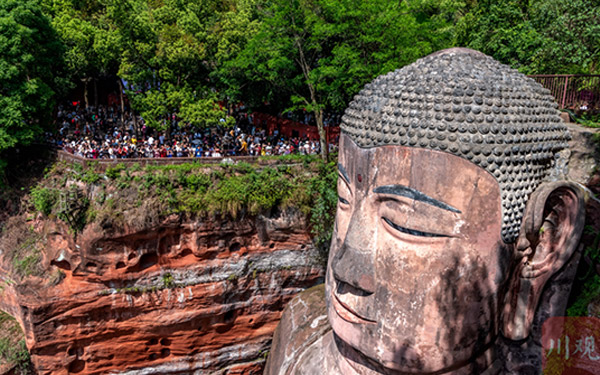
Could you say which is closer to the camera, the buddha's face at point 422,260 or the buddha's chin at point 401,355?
the buddha's face at point 422,260

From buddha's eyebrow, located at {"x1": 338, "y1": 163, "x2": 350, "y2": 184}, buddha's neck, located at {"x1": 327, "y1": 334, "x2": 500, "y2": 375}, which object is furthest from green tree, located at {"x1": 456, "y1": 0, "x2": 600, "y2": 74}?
buddha's neck, located at {"x1": 327, "y1": 334, "x2": 500, "y2": 375}

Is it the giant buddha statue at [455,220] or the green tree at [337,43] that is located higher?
the green tree at [337,43]

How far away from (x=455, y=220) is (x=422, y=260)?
0.54m

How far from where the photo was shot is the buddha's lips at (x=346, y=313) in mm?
5012

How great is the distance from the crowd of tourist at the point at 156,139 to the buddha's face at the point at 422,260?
1134 centimetres

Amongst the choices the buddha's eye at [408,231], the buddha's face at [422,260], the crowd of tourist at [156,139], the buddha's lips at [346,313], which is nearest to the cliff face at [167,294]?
the crowd of tourist at [156,139]

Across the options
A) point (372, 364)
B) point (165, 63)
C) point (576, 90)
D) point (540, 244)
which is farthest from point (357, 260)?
point (165, 63)

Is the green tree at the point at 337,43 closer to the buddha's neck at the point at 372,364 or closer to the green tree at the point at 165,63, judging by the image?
the green tree at the point at 165,63

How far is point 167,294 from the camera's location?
13.4m

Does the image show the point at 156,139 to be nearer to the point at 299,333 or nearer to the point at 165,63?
the point at 165,63

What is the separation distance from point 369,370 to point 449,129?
3.11 metres

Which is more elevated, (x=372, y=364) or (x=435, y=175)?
(x=435, y=175)

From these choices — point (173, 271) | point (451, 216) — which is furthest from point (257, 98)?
point (451, 216)

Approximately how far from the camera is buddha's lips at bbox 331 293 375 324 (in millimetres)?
5012
